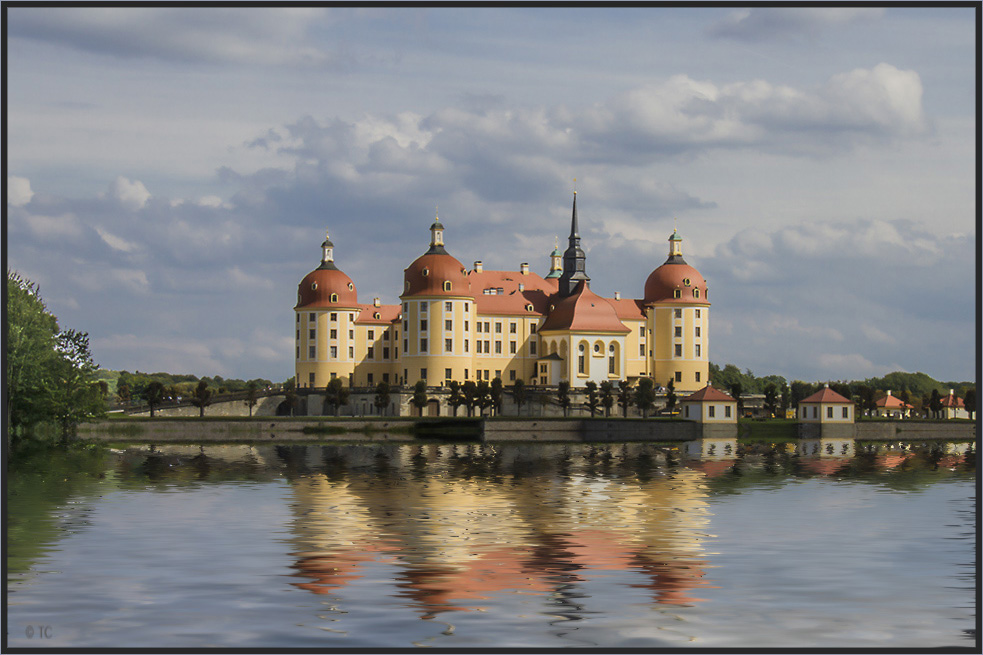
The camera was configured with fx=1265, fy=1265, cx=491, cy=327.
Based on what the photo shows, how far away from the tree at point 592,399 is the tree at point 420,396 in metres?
13.5

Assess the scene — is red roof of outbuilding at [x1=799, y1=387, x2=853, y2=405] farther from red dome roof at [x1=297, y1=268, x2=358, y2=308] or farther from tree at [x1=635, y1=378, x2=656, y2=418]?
red dome roof at [x1=297, y1=268, x2=358, y2=308]

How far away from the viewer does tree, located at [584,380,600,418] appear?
101675 millimetres

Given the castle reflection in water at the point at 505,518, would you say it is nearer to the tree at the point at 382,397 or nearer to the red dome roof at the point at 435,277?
the tree at the point at 382,397

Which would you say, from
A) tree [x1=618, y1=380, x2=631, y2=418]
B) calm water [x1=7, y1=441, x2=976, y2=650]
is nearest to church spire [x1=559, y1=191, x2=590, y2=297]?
tree [x1=618, y1=380, x2=631, y2=418]

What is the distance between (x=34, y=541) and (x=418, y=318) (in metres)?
86.7

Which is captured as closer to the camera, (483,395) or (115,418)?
(115,418)

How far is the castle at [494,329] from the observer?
113625 mm

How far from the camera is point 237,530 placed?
1169 inches

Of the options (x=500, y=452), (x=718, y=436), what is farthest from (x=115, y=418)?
(x=718, y=436)

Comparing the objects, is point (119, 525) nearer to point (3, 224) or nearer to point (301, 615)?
point (301, 615)

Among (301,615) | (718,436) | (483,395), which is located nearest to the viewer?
(301,615)

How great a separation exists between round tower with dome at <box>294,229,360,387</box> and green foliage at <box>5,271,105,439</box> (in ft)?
177

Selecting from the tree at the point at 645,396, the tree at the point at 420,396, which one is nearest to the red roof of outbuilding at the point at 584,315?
the tree at the point at 645,396

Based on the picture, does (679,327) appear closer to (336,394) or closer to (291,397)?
(336,394)
